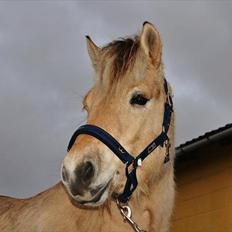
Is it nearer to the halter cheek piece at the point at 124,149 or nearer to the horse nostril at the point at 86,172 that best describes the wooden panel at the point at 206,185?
the halter cheek piece at the point at 124,149

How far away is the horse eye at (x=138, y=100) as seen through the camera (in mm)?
4752

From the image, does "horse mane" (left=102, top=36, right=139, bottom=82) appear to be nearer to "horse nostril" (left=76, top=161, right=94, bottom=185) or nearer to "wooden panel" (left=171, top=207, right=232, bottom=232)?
"horse nostril" (left=76, top=161, right=94, bottom=185)

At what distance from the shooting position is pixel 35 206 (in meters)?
4.99

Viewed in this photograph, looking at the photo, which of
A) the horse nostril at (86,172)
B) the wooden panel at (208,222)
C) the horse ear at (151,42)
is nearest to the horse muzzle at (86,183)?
the horse nostril at (86,172)

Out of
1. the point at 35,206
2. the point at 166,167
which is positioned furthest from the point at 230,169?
the point at 35,206

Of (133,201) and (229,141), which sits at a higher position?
(133,201)

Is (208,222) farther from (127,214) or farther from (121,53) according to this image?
(121,53)

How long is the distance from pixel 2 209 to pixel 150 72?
76.7 inches

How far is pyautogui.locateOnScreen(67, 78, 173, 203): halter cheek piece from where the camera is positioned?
4.38 meters

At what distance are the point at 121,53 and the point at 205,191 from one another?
641 cm

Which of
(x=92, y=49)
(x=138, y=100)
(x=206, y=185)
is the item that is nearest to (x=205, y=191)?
(x=206, y=185)

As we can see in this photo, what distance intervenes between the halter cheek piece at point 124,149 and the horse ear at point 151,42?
0.54 metres

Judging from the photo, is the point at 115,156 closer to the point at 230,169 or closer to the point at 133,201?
the point at 133,201

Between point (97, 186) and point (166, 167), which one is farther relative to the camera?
point (166, 167)
